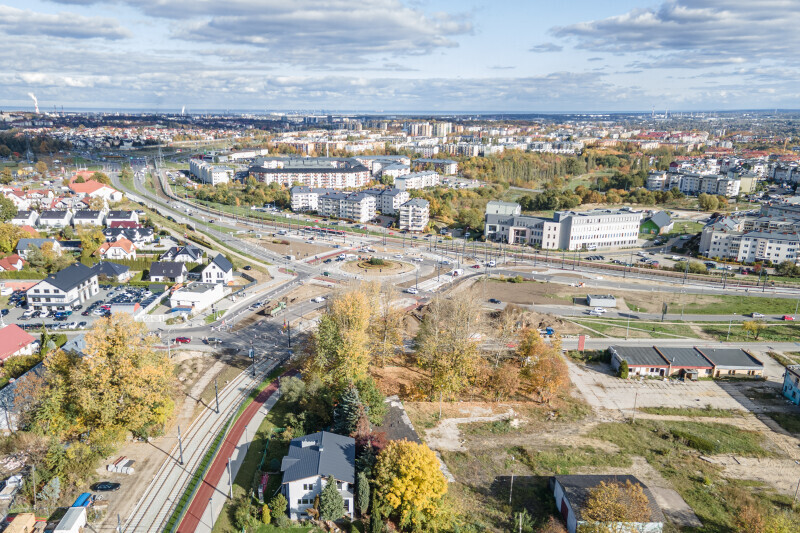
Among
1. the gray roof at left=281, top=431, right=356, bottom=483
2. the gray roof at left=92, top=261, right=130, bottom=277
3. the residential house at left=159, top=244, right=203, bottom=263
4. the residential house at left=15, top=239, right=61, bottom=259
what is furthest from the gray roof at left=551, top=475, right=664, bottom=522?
the residential house at left=15, top=239, right=61, bottom=259

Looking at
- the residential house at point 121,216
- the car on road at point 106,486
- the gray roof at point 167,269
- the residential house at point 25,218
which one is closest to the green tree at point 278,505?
the car on road at point 106,486

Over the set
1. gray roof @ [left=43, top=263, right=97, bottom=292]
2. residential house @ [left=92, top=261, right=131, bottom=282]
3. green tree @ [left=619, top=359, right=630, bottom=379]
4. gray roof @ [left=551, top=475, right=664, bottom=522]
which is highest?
gray roof @ [left=43, top=263, right=97, bottom=292]

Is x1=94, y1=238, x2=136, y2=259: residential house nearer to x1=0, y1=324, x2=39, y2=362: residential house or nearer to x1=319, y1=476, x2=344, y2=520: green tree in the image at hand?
x1=0, y1=324, x2=39, y2=362: residential house

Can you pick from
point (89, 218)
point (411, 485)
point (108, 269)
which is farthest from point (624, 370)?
point (89, 218)

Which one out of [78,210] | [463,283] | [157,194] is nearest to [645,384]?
[463,283]

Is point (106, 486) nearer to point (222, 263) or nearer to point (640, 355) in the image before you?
point (222, 263)

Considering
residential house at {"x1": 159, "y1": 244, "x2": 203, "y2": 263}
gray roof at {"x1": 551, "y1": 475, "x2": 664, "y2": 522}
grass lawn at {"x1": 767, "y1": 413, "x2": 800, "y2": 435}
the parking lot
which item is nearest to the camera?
gray roof at {"x1": 551, "y1": 475, "x2": 664, "y2": 522}

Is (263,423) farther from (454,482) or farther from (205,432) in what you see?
(454,482)
